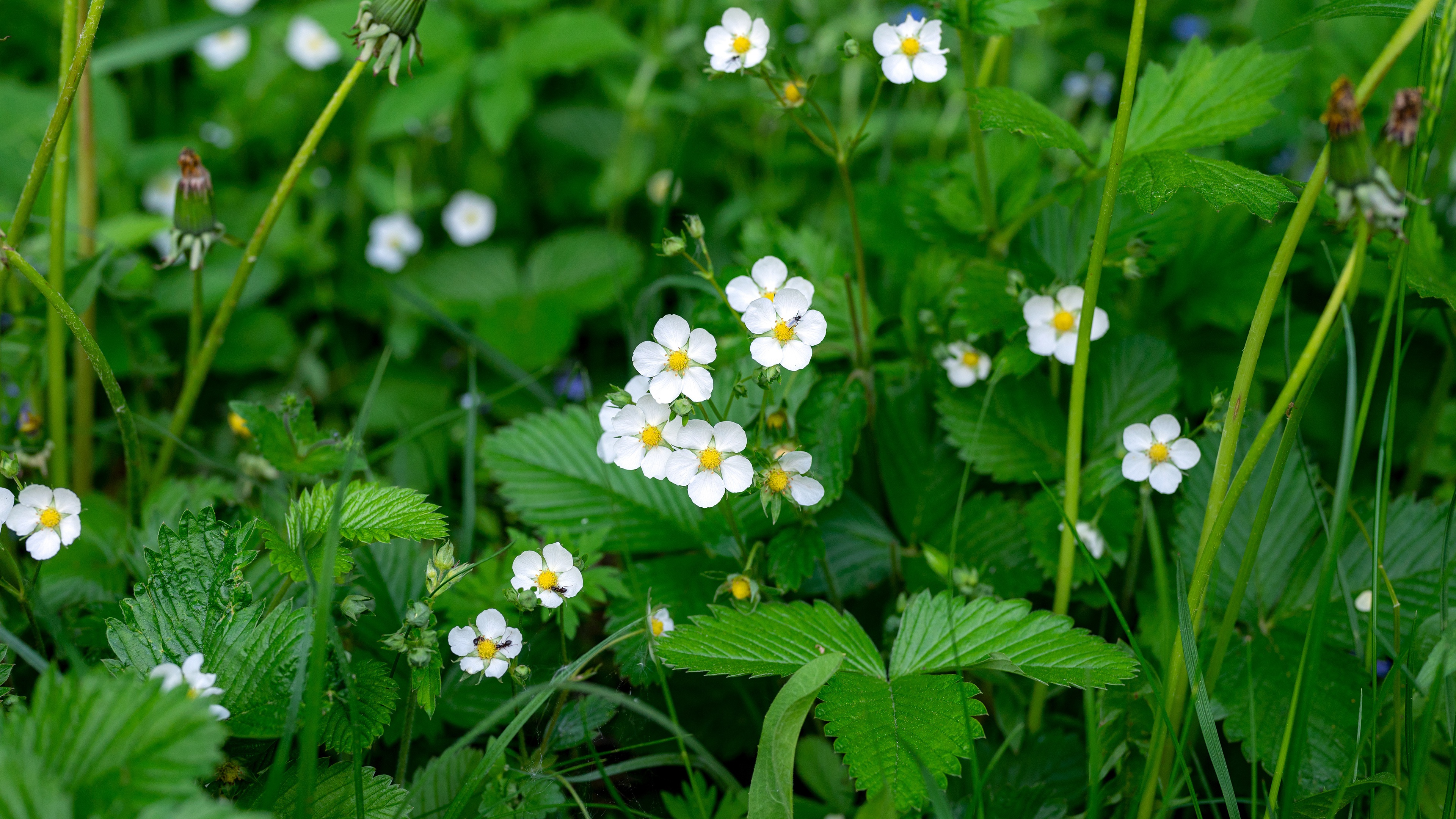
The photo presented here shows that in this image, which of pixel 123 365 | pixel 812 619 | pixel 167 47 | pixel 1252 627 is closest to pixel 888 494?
pixel 812 619

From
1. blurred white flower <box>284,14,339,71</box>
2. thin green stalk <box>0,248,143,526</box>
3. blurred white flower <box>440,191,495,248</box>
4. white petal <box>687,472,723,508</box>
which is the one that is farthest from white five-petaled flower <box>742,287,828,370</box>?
blurred white flower <box>284,14,339,71</box>

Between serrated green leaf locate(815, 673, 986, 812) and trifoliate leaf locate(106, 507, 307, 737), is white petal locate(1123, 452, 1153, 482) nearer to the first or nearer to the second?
serrated green leaf locate(815, 673, 986, 812)

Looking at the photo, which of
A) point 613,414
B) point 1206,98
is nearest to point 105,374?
point 613,414

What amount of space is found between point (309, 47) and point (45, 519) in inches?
99.7

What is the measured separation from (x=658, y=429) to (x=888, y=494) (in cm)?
69

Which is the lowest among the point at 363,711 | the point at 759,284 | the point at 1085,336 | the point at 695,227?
the point at 363,711

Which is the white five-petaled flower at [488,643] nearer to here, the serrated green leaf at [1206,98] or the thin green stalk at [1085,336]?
the thin green stalk at [1085,336]

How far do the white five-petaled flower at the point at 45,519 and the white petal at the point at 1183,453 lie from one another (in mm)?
1722

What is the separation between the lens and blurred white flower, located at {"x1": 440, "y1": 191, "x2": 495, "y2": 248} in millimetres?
3248

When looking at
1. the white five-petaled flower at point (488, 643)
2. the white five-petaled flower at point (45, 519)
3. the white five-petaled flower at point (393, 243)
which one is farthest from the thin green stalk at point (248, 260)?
the white five-petaled flower at point (393, 243)

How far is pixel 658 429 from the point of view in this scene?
1445 millimetres

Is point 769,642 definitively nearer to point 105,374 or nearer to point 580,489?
point 580,489

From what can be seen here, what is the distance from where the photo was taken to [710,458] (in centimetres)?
143

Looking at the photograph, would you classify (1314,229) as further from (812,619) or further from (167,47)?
(167,47)
